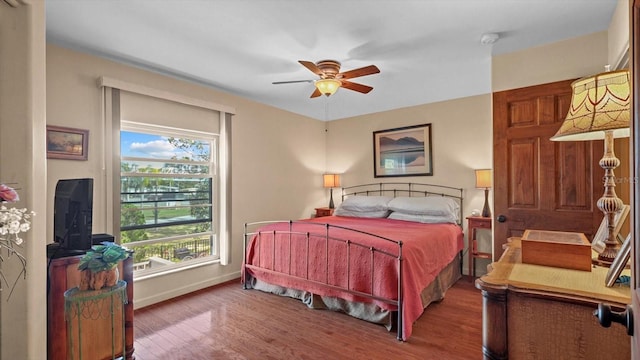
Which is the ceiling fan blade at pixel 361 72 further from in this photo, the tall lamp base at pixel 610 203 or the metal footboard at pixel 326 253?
the tall lamp base at pixel 610 203

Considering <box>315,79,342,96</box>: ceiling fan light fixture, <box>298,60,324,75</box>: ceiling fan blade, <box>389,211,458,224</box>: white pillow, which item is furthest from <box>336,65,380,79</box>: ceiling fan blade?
<box>389,211,458,224</box>: white pillow

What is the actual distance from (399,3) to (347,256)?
2.08 m

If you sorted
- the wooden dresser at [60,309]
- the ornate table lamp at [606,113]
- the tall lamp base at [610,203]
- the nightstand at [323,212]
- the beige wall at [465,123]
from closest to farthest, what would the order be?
the ornate table lamp at [606,113] → the tall lamp base at [610,203] → the wooden dresser at [60,309] → the beige wall at [465,123] → the nightstand at [323,212]

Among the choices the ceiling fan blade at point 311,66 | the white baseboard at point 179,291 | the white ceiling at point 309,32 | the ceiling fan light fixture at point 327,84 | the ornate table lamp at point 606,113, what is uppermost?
the white ceiling at point 309,32

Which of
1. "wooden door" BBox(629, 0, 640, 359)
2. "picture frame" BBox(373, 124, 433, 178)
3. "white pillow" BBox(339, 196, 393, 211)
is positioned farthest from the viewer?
"picture frame" BBox(373, 124, 433, 178)

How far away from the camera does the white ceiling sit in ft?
6.93

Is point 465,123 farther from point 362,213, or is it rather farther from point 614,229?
point 614,229

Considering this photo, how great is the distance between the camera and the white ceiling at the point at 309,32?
83.2 inches

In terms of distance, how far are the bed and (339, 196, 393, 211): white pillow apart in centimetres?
23

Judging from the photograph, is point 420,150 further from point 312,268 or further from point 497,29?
point 312,268

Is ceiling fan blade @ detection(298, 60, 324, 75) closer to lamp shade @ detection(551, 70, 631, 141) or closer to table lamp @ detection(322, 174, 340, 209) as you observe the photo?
lamp shade @ detection(551, 70, 631, 141)

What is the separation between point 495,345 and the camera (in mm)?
1018

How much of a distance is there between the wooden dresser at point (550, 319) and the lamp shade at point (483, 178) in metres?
2.89

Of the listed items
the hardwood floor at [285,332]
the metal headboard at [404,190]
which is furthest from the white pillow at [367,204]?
the hardwood floor at [285,332]
